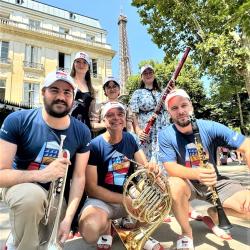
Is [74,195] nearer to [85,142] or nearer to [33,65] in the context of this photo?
[85,142]

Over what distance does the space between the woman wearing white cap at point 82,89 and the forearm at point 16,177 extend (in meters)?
1.61

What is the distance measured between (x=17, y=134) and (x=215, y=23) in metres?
9.35

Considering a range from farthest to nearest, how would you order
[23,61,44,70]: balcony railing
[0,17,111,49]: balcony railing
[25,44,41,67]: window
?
[25,44,41,67]: window → [23,61,44,70]: balcony railing → [0,17,111,49]: balcony railing

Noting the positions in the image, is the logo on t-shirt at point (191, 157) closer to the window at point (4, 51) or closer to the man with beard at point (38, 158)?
the man with beard at point (38, 158)

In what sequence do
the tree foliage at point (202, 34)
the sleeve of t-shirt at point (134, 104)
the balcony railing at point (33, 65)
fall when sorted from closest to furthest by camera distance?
1. the sleeve of t-shirt at point (134, 104)
2. the tree foliage at point (202, 34)
3. the balcony railing at point (33, 65)

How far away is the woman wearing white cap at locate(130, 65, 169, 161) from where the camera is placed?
434cm

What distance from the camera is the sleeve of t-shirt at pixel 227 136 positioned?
2920 mm

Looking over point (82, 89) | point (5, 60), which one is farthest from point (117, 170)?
point (5, 60)

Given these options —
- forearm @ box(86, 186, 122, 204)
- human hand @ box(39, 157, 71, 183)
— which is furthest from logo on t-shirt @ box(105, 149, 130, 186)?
human hand @ box(39, 157, 71, 183)

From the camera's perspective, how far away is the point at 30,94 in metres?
25.4

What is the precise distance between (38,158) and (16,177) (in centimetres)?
28

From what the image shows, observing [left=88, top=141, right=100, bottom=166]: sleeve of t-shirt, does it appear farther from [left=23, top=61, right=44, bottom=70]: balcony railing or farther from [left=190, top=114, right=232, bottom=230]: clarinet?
[left=23, top=61, right=44, bottom=70]: balcony railing

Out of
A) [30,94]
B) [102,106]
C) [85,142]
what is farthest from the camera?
[30,94]

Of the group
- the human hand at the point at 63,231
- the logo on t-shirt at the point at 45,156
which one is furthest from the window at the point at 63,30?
the human hand at the point at 63,231
